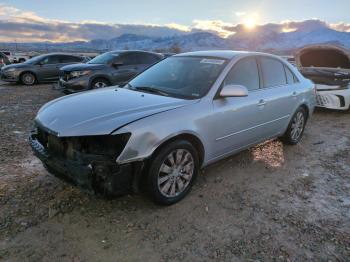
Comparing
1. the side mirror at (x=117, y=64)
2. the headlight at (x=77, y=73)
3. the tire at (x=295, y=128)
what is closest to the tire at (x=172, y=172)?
the tire at (x=295, y=128)

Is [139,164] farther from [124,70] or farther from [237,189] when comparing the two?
[124,70]

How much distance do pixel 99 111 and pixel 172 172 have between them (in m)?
1.00

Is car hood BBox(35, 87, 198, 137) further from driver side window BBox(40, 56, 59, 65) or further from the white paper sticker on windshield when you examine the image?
driver side window BBox(40, 56, 59, 65)

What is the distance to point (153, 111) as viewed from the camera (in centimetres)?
341

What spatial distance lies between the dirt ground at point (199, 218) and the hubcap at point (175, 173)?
200mm

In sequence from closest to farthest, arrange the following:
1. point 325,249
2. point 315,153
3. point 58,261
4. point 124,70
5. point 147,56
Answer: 1. point 58,261
2. point 325,249
3. point 315,153
4. point 124,70
5. point 147,56

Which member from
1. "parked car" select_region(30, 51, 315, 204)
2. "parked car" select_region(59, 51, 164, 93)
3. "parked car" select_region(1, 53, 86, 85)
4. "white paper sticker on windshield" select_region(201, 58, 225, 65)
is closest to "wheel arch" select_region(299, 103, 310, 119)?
"parked car" select_region(30, 51, 315, 204)

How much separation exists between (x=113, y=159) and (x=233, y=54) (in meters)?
2.42

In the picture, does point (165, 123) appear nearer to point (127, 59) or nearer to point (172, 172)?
point (172, 172)

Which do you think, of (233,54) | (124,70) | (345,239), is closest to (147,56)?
(124,70)

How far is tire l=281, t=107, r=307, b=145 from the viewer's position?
18.5ft

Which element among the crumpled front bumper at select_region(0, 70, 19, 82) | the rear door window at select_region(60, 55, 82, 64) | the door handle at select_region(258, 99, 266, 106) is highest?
the door handle at select_region(258, 99, 266, 106)

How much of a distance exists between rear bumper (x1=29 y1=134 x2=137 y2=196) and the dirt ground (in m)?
0.40

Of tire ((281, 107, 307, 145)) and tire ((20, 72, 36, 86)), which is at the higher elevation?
tire ((281, 107, 307, 145))
